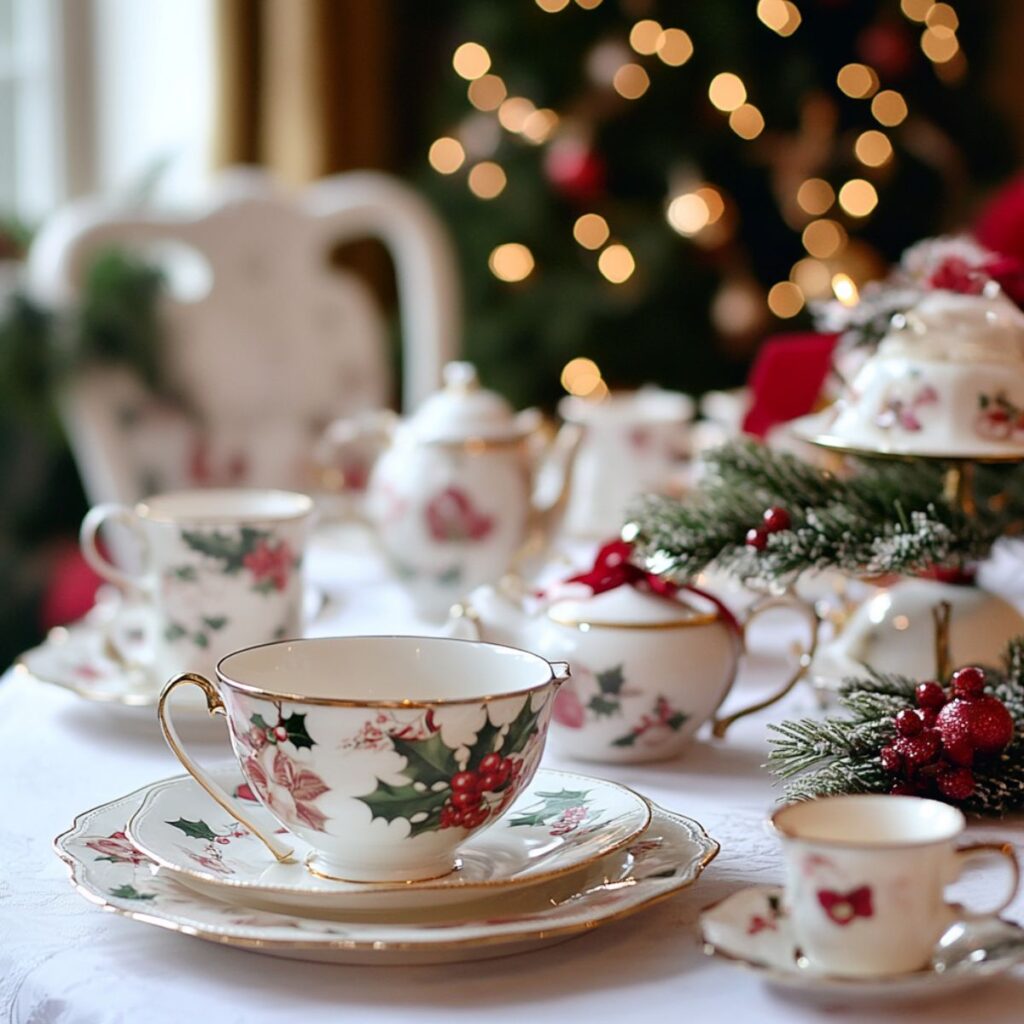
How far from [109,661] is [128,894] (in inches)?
18.0

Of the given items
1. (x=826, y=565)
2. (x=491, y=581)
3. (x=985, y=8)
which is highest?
(x=985, y=8)

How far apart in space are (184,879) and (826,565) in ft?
1.32

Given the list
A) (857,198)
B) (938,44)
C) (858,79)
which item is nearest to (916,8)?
(938,44)

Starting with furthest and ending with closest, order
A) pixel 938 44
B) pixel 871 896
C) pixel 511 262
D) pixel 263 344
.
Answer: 1. pixel 938 44
2. pixel 511 262
3. pixel 263 344
4. pixel 871 896

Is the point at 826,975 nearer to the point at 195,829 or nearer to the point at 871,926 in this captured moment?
the point at 871,926

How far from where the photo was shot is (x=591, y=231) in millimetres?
3336

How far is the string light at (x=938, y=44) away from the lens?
3.46m

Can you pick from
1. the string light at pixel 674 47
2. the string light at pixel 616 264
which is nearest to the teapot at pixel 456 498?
the string light at pixel 616 264

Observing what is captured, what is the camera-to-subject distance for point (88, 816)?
2.26 feet

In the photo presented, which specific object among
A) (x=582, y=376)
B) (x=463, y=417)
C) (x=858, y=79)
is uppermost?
(x=858, y=79)

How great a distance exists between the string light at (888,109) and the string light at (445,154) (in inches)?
35.8

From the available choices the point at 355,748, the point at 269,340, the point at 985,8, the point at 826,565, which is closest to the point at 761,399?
the point at 826,565

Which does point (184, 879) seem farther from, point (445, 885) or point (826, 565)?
point (826, 565)

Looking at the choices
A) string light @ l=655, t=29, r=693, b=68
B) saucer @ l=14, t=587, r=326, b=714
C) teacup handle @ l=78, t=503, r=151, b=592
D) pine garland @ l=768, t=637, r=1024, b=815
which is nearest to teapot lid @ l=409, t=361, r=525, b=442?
saucer @ l=14, t=587, r=326, b=714
